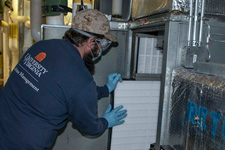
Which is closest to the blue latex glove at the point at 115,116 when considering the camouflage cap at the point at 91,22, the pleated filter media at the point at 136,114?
the pleated filter media at the point at 136,114

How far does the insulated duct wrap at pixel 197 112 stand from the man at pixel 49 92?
0.42 m

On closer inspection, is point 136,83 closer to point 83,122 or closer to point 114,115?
point 114,115

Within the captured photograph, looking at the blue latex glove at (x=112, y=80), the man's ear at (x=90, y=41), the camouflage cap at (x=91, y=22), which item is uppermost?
the camouflage cap at (x=91, y=22)

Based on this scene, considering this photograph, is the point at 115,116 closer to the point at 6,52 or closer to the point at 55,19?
the point at 55,19

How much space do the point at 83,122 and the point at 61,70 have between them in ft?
1.04

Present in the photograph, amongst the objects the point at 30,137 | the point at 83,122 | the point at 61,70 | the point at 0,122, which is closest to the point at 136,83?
the point at 83,122

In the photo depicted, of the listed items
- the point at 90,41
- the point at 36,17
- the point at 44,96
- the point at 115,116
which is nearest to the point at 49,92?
the point at 44,96

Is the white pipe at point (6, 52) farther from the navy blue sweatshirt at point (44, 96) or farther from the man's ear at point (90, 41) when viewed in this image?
the man's ear at point (90, 41)

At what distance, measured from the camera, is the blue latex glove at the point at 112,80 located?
4.81 ft

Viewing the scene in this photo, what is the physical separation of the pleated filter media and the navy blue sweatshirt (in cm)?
37

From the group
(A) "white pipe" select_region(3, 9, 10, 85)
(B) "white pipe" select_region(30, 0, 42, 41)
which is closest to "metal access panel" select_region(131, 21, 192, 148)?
(B) "white pipe" select_region(30, 0, 42, 41)

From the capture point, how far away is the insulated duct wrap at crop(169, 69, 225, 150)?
80cm

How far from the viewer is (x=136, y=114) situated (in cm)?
149

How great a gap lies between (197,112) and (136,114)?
62 centimetres
